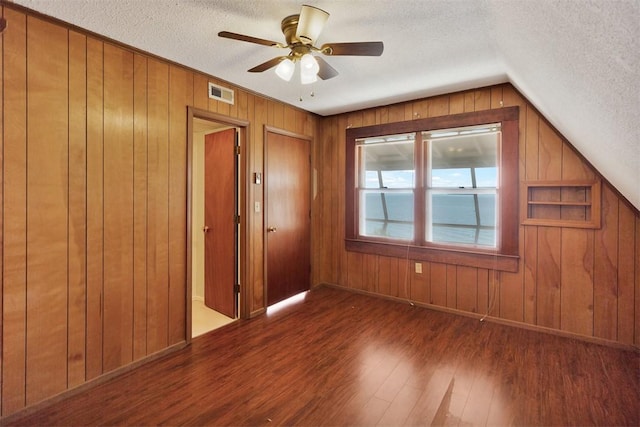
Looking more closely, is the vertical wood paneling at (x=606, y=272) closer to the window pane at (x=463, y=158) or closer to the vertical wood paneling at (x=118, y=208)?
the window pane at (x=463, y=158)

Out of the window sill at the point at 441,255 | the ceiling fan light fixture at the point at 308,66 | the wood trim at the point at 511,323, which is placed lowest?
the wood trim at the point at 511,323

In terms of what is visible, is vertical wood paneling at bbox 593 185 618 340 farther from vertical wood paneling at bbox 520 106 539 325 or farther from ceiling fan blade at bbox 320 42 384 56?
ceiling fan blade at bbox 320 42 384 56

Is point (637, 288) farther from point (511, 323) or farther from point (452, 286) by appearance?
point (452, 286)

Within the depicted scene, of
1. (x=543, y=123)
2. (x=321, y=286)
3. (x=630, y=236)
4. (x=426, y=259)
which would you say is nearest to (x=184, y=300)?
(x=321, y=286)

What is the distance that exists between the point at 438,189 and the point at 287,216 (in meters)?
1.86

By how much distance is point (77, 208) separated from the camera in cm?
212

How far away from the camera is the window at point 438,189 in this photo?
319cm

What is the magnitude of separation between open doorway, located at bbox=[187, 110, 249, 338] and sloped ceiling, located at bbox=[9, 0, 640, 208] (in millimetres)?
792

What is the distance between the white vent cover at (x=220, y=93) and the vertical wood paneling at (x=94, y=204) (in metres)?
0.92

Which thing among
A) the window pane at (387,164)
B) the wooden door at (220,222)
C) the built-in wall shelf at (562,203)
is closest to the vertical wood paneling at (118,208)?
the wooden door at (220,222)

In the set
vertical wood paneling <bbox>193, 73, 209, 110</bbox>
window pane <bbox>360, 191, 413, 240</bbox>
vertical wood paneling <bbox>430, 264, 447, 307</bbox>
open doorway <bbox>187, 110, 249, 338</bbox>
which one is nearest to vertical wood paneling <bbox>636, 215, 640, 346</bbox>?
vertical wood paneling <bbox>430, 264, 447, 307</bbox>

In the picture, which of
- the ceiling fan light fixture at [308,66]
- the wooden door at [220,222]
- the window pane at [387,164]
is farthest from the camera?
the window pane at [387,164]

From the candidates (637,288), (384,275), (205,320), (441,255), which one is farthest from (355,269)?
(637,288)

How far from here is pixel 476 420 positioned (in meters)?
1.86
